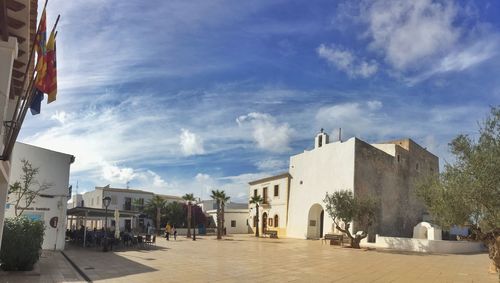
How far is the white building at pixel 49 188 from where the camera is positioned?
20.9 m

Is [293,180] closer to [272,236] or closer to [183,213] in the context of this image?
[272,236]

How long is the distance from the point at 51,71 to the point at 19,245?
20.2 feet

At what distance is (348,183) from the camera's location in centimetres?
3441

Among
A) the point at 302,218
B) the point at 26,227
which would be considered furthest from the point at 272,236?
the point at 26,227

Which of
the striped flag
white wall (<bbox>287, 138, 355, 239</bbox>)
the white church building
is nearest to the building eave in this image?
the white church building

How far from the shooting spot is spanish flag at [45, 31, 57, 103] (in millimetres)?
8883

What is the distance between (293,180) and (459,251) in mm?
17666

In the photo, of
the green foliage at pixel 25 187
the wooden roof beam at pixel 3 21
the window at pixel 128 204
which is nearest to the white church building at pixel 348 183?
the green foliage at pixel 25 187

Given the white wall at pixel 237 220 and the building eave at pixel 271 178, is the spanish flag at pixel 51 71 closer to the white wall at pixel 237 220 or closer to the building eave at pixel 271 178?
the building eave at pixel 271 178

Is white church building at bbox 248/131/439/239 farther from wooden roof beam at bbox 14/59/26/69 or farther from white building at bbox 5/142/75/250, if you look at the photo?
wooden roof beam at bbox 14/59/26/69

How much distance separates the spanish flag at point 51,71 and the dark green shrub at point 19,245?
536 centimetres

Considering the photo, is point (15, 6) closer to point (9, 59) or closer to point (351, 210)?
point (9, 59)

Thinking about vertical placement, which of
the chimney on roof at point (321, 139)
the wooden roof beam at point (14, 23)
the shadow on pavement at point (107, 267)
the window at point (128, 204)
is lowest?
the shadow on pavement at point (107, 267)

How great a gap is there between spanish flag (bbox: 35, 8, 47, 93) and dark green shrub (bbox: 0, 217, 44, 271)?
5603 millimetres
